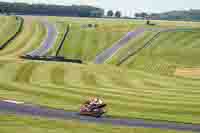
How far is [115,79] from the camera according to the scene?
74.4 metres

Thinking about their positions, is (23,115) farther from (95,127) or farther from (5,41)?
(5,41)

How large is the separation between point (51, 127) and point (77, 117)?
6.39m

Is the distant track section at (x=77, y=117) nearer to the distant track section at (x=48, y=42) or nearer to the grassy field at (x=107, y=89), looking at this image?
the grassy field at (x=107, y=89)

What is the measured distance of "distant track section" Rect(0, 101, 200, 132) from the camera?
4534 cm

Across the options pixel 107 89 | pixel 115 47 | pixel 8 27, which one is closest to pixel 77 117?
pixel 107 89

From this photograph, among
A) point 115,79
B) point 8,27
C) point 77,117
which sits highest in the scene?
point 8,27

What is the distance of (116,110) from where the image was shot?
169 ft

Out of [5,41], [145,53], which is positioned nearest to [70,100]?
[145,53]

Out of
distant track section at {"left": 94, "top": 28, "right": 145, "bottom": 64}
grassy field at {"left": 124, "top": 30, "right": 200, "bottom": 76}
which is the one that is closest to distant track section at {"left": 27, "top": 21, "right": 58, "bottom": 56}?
distant track section at {"left": 94, "top": 28, "right": 145, "bottom": 64}

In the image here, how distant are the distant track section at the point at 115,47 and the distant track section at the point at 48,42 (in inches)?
598

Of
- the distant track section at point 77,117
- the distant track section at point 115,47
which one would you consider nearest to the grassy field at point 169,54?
the distant track section at point 115,47

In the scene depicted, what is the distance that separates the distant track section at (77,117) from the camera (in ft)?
149

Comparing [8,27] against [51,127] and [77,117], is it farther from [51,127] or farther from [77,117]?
[51,127]

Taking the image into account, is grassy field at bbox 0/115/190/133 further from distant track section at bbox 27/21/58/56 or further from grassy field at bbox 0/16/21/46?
grassy field at bbox 0/16/21/46
